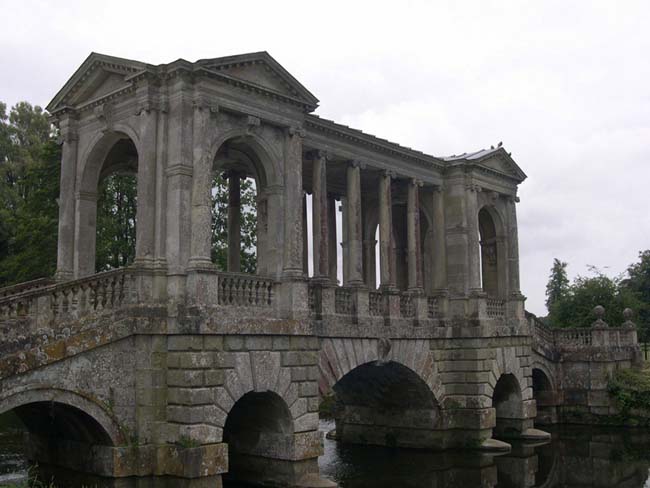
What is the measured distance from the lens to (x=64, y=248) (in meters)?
16.8

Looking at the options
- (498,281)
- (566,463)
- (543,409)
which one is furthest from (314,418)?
(543,409)

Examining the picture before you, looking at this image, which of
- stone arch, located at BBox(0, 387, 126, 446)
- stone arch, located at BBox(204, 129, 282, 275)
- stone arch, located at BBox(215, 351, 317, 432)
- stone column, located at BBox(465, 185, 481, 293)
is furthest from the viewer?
stone column, located at BBox(465, 185, 481, 293)

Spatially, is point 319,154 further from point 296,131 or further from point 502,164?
point 502,164

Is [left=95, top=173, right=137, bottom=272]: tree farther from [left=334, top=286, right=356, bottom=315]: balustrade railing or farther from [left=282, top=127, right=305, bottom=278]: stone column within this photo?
[left=282, top=127, right=305, bottom=278]: stone column

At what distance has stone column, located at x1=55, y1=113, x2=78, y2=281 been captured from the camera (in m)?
16.8

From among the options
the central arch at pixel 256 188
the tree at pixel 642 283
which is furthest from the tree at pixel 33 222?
the tree at pixel 642 283

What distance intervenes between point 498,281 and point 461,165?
15.1ft

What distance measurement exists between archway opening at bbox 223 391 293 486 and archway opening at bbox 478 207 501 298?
11.8m

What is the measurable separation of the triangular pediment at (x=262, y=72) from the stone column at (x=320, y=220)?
1919 mm

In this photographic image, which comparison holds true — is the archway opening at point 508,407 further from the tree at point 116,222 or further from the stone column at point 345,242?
the tree at point 116,222

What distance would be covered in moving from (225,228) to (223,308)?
16714 mm

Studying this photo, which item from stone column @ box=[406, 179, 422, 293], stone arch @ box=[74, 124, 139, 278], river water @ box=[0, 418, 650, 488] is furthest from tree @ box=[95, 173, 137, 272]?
stone column @ box=[406, 179, 422, 293]

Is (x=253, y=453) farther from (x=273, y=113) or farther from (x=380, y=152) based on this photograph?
(x=380, y=152)

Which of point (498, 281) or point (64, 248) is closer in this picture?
point (64, 248)
